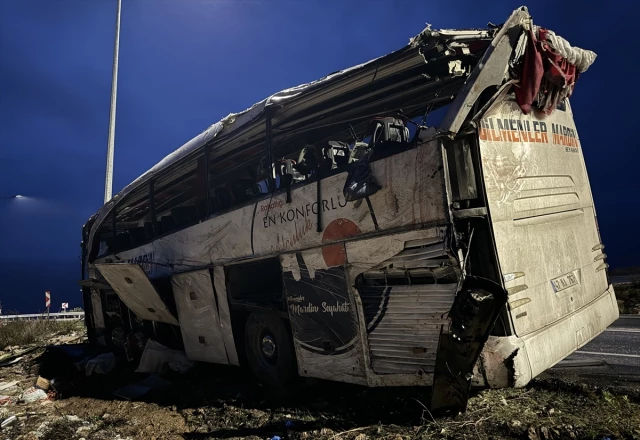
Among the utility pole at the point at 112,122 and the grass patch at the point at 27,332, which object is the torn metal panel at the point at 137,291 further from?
the utility pole at the point at 112,122

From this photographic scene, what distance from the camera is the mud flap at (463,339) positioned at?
276 centimetres

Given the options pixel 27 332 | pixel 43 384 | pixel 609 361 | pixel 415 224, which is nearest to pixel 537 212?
pixel 415 224

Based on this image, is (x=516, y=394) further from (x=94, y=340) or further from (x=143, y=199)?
(x=94, y=340)

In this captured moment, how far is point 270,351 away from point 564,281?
321 cm

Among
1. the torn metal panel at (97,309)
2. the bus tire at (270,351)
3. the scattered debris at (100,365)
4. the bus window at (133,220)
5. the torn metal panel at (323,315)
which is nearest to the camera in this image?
the torn metal panel at (323,315)

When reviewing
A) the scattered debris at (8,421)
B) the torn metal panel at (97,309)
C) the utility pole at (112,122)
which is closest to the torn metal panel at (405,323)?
the scattered debris at (8,421)

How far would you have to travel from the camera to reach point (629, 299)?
10.9 m

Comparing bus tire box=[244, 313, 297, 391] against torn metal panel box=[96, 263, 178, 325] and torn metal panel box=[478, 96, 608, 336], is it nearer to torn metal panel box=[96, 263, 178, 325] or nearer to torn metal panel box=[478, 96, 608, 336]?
torn metal panel box=[96, 263, 178, 325]

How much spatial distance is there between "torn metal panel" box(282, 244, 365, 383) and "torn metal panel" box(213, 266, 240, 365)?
130 centimetres

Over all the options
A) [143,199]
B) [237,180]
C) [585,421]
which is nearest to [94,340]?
[143,199]

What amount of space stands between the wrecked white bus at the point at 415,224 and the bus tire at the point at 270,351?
0.07 feet

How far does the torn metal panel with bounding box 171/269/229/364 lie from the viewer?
5.77 meters

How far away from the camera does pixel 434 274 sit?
3230mm

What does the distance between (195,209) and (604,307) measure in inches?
206
